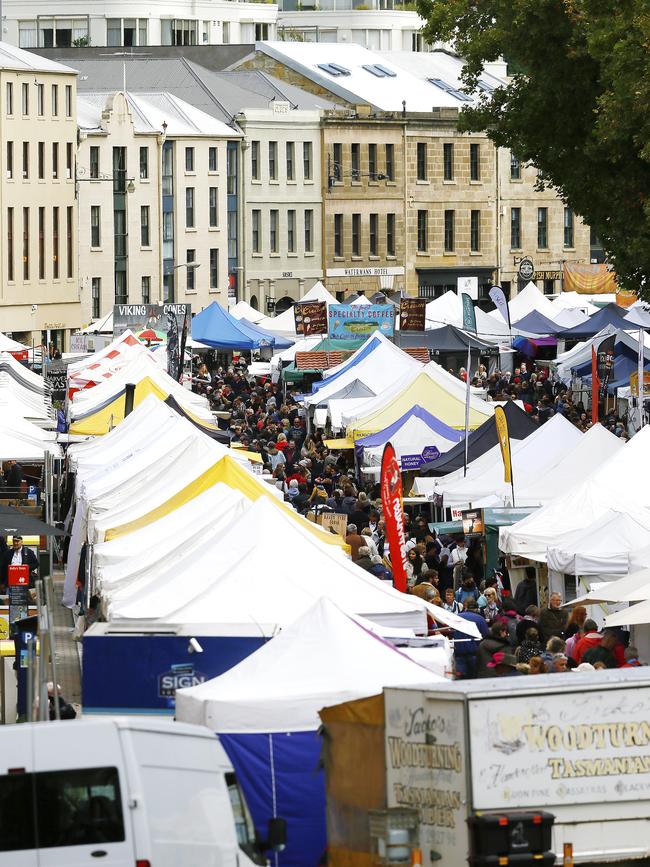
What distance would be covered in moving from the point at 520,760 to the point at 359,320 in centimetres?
3743

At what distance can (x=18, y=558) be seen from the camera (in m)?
24.5

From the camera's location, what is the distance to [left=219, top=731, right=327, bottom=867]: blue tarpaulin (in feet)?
46.4

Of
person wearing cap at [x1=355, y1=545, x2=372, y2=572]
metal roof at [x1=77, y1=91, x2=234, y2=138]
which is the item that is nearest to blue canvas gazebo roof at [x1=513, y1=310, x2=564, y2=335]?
metal roof at [x1=77, y1=91, x2=234, y2=138]

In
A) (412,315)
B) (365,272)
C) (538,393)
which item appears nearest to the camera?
(412,315)

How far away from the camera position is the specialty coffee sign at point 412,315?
160ft

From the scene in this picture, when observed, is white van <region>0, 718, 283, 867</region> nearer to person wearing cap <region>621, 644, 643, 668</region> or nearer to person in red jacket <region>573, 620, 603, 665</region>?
person wearing cap <region>621, 644, 643, 668</region>

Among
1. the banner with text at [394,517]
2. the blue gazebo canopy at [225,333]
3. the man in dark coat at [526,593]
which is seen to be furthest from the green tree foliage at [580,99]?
the blue gazebo canopy at [225,333]

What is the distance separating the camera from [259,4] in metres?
117

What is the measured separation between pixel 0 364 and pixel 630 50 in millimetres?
20752

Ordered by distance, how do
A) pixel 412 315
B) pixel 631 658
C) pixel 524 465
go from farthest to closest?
pixel 412 315, pixel 524 465, pixel 631 658

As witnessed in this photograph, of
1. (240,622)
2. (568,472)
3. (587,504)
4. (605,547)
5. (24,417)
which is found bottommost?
(240,622)

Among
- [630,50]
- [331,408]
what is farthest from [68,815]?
[331,408]

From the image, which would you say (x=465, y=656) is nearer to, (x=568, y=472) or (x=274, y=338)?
(x=568, y=472)

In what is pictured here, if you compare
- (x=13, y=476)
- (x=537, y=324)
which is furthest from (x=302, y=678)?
(x=537, y=324)
